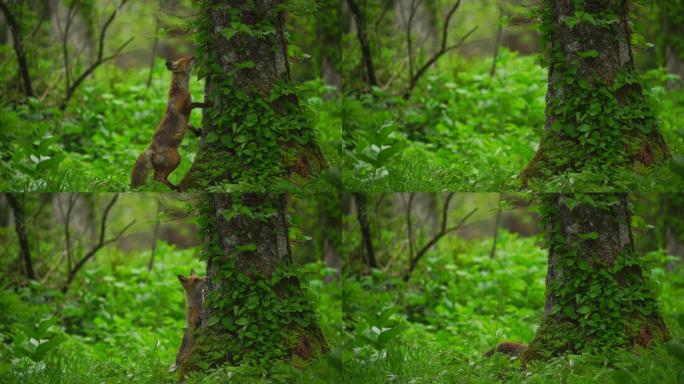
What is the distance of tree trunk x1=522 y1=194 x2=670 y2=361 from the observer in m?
6.64

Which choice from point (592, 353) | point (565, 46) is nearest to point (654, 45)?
point (565, 46)

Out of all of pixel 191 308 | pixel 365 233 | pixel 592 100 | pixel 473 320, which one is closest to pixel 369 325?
pixel 365 233

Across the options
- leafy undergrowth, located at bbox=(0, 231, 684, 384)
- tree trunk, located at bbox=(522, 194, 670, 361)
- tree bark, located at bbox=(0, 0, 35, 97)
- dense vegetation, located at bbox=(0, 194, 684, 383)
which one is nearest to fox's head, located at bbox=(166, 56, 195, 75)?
dense vegetation, located at bbox=(0, 194, 684, 383)

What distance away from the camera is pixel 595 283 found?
6.64 meters

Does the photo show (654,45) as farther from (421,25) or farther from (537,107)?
(421,25)

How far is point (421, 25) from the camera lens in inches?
294

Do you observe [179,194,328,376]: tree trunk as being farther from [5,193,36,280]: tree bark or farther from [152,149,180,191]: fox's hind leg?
[5,193,36,280]: tree bark

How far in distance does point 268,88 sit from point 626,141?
2.52 metres

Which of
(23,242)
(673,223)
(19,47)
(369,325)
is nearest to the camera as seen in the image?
(369,325)

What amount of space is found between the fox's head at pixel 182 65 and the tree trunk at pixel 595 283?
8.70 ft

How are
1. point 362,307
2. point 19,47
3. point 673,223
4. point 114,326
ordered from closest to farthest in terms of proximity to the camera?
1. point 362,307
2. point 19,47
3. point 114,326
4. point 673,223

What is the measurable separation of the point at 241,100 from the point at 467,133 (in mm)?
1766

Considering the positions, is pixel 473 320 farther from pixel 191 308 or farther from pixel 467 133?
pixel 191 308

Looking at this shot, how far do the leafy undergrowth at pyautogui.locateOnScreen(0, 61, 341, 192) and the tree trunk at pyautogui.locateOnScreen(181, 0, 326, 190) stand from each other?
0.17 metres
